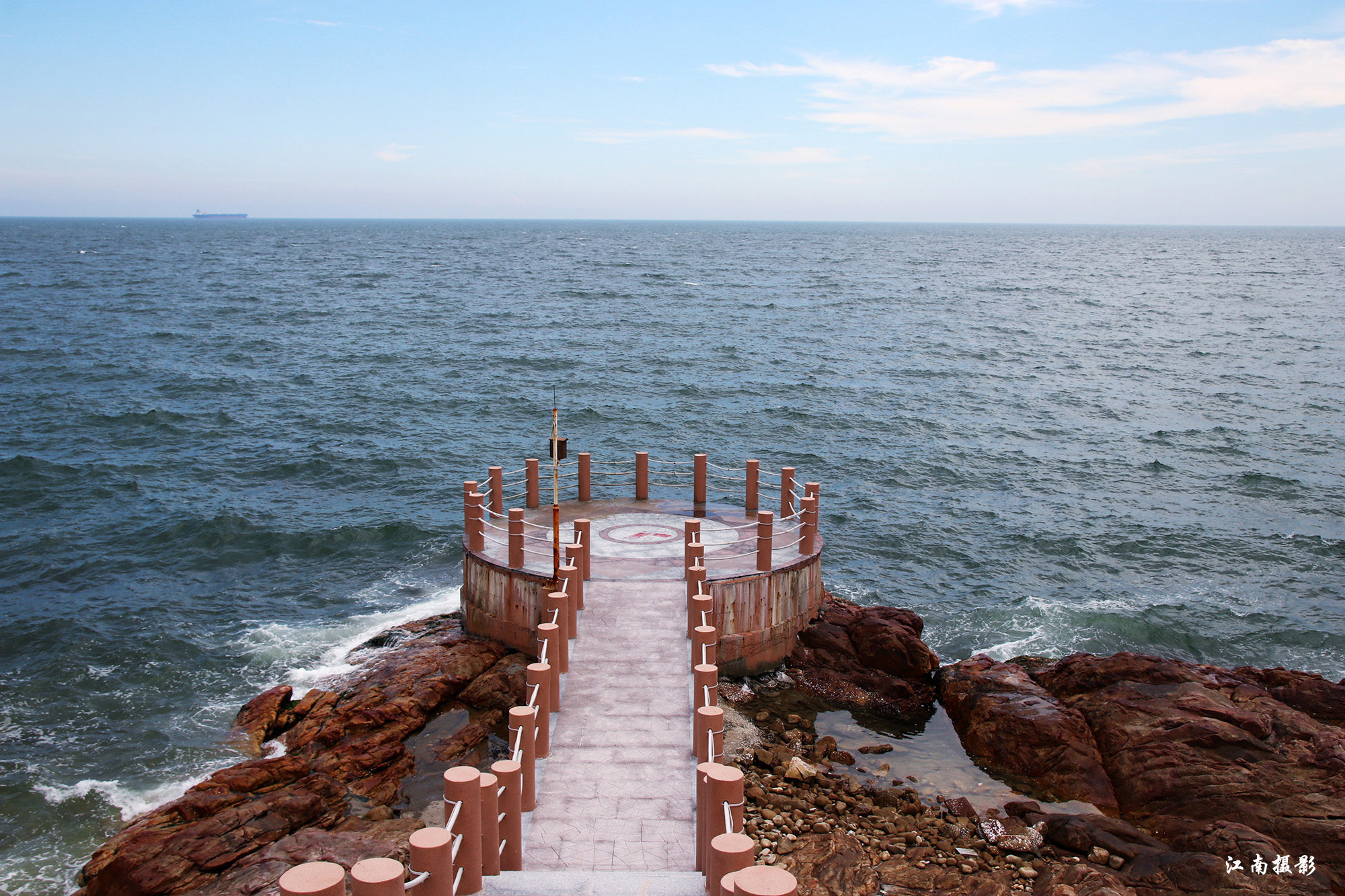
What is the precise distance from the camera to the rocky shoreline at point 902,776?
11484 mm

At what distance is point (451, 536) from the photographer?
27156 mm

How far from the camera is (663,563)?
16.4 m

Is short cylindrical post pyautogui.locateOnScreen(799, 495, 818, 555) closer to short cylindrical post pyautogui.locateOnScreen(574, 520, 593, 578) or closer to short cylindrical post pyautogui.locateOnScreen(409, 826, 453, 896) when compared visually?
short cylindrical post pyautogui.locateOnScreen(574, 520, 593, 578)

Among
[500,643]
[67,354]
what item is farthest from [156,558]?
[67,354]

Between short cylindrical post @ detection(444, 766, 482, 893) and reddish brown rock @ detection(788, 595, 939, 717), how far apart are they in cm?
874

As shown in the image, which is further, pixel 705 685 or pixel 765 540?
pixel 765 540

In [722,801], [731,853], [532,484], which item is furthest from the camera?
[532,484]

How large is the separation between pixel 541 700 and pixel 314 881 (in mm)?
5327

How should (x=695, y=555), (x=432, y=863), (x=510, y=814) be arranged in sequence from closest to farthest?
(x=432, y=863) < (x=510, y=814) < (x=695, y=555)

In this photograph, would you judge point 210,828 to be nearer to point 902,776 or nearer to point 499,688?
point 499,688

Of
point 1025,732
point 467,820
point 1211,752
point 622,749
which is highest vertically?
point 467,820

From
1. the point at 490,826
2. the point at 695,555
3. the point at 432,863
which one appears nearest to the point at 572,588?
the point at 695,555

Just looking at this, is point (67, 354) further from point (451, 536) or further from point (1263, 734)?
point (1263, 734)

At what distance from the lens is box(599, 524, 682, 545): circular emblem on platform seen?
17.4 metres
